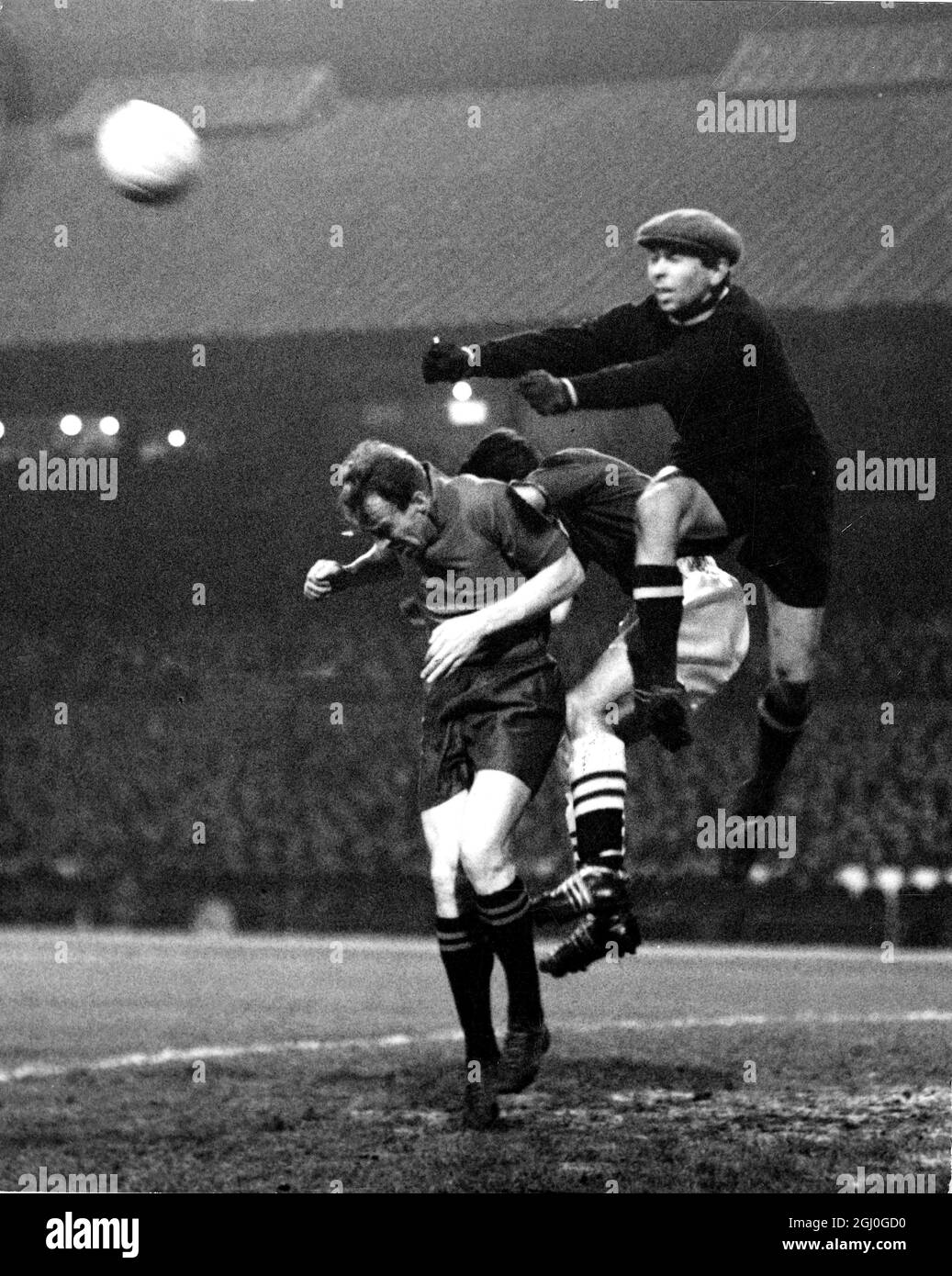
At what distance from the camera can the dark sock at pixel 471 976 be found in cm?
473

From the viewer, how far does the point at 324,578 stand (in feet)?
16.1

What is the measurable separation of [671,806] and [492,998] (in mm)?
695

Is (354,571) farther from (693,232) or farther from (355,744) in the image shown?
(693,232)

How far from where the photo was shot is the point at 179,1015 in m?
5.07

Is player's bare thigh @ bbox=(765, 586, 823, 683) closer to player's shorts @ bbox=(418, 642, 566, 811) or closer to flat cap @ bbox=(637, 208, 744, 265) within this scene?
player's shorts @ bbox=(418, 642, 566, 811)

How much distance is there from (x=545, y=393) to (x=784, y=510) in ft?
2.33

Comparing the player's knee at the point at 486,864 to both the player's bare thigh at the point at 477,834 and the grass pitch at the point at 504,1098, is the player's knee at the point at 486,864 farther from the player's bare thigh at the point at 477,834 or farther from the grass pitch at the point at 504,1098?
the grass pitch at the point at 504,1098

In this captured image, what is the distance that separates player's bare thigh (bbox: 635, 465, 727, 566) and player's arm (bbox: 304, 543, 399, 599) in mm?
662

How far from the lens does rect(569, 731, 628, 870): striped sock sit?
4.80 m

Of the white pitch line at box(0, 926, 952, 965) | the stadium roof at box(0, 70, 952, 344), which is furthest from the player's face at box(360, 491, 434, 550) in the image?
the white pitch line at box(0, 926, 952, 965)

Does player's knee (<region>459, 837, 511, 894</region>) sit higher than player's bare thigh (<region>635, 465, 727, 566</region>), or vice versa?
player's bare thigh (<region>635, 465, 727, 566</region>)

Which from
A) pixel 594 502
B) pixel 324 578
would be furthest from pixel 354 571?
pixel 594 502

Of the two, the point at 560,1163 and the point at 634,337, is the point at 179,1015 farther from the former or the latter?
the point at 634,337
